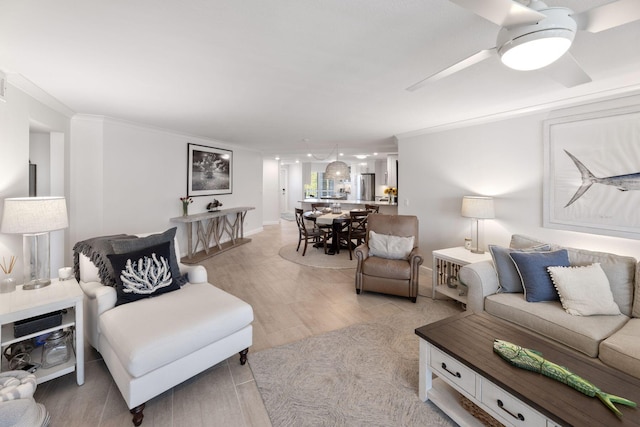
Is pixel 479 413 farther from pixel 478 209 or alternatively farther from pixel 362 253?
pixel 478 209

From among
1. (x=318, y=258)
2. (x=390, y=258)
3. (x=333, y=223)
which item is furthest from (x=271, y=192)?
(x=390, y=258)

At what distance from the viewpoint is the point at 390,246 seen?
3.71m

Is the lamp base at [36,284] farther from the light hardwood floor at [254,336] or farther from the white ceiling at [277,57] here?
the white ceiling at [277,57]

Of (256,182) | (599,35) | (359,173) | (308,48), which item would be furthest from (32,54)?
(359,173)

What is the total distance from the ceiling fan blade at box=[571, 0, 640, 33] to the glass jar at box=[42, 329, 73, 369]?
3494 mm

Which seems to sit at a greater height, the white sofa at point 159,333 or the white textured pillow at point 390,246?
the white textured pillow at point 390,246

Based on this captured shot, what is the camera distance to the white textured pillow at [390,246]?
12.0ft

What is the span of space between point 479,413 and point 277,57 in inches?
105

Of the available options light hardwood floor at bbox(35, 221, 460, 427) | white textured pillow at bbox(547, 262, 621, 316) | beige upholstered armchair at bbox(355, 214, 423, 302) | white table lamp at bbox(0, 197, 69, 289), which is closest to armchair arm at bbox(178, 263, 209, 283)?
light hardwood floor at bbox(35, 221, 460, 427)

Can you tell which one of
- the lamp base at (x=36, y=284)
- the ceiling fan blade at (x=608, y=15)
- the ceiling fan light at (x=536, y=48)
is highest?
the ceiling fan blade at (x=608, y=15)

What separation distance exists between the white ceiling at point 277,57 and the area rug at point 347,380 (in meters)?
2.36

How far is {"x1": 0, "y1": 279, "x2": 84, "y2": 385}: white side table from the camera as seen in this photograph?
5.69 ft

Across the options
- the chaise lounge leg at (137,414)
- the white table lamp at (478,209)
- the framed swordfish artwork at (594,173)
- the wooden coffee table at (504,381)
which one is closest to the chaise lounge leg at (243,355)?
the chaise lounge leg at (137,414)

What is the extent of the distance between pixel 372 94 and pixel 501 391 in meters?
2.58
